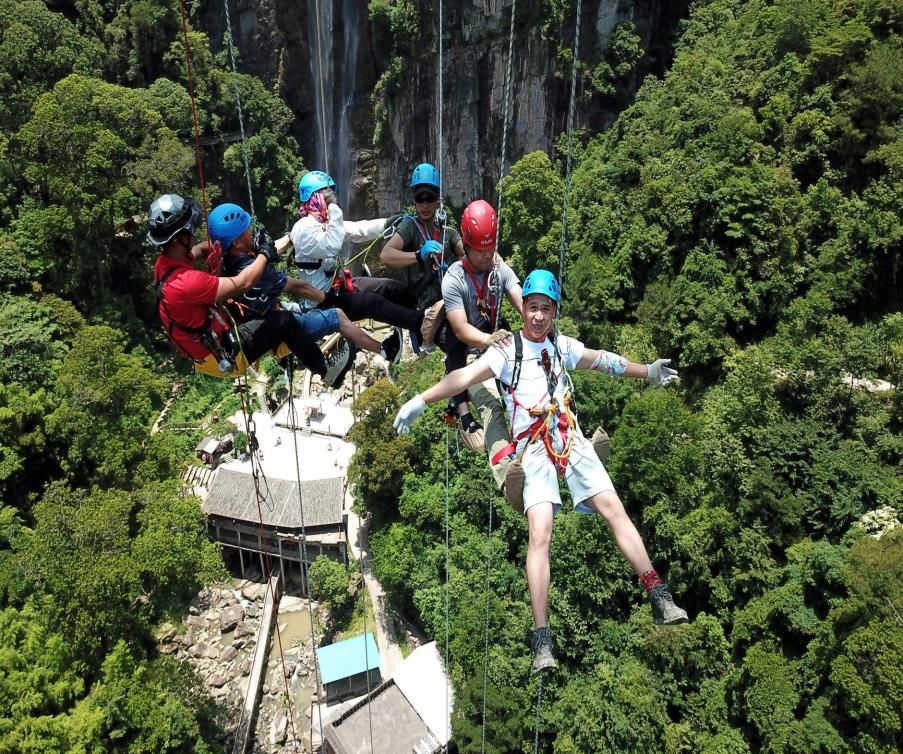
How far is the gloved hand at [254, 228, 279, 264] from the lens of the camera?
6.15 meters

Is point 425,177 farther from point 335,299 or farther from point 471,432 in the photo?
point 471,432

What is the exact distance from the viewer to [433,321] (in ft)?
22.0

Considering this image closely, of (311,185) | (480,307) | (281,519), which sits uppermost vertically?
(311,185)

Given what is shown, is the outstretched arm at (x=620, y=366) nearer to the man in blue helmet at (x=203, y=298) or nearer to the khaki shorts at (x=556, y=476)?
the khaki shorts at (x=556, y=476)

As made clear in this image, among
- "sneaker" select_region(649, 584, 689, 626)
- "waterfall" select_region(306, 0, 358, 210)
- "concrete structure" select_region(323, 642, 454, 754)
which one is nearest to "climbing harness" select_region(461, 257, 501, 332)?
"sneaker" select_region(649, 584, 689, 626)

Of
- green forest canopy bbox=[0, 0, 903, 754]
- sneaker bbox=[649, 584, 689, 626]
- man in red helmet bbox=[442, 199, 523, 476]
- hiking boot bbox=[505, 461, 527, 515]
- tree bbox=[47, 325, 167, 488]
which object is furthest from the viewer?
tree bbox=[47, 325, 167, 488]

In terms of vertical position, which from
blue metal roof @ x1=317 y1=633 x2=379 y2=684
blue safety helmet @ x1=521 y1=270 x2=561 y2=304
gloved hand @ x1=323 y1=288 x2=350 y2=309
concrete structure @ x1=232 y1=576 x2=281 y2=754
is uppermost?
blue safety helmet @ x1=521 y1=270 x2=561 y2=304

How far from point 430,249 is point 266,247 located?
5.53 ft

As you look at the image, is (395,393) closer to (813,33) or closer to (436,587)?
(436,587)

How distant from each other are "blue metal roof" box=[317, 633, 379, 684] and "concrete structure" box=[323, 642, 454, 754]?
1.07m

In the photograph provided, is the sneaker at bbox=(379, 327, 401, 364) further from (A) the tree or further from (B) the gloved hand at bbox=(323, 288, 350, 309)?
(A) the tree

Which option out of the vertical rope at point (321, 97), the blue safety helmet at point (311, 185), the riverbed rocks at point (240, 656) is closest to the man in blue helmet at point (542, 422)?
the blue safety helmet at point (311, 185)

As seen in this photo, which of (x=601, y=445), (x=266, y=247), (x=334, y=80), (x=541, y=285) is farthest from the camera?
(x=334, y=80)

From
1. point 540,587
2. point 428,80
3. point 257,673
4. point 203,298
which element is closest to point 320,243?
point 203,298
